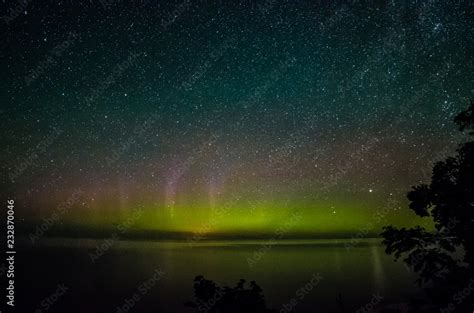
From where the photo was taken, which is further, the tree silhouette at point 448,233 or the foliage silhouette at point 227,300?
the foliage silhouette at point 227,300

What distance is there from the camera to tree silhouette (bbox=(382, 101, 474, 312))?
21.8 feet

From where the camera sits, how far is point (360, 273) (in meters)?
103

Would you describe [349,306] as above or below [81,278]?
below

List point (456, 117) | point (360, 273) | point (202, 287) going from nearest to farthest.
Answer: point (456, 117)
point (202, 287)
point (360, 273)

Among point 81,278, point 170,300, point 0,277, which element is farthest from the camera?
point 81,278

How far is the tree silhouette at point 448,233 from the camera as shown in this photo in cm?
664

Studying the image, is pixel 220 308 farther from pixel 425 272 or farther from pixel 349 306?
pixel 349 306

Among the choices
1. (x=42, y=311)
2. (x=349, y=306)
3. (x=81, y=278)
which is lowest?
(x=349, y=306)

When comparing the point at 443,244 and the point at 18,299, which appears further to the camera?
the point at 18,299

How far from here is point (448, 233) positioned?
6.76 meters

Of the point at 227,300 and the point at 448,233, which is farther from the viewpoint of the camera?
the point at 227,300

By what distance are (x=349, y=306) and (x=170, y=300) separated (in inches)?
1216

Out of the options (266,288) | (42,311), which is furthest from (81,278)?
(266,288)

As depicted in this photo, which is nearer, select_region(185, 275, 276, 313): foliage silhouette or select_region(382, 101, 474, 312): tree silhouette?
select_region(382, 101, 474, 312): tree silhouette
